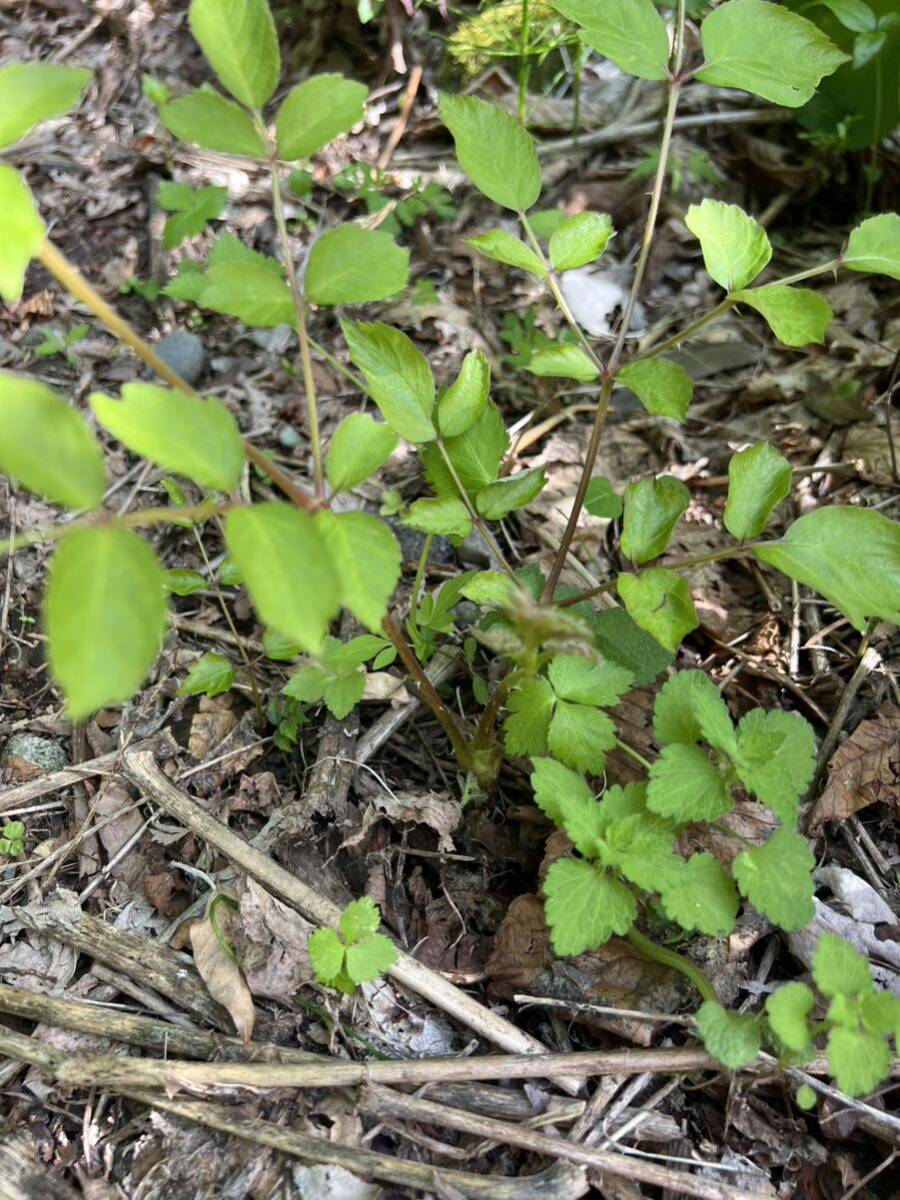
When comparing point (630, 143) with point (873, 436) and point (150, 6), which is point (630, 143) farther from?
point (150, 6)

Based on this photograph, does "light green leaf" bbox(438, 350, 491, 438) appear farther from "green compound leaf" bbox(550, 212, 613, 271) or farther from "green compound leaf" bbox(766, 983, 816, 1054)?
"green compound leaf" bbox(766, 983, 816, 1054)

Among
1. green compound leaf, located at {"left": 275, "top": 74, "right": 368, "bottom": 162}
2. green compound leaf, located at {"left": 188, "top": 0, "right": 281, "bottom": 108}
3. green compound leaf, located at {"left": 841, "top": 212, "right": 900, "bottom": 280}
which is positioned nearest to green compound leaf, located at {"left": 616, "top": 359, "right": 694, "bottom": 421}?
green compound leaf, located at {"left": 841, "top": 212, "right": 900, "bottom": 280}

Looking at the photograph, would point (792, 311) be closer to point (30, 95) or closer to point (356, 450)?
point (356, 450)

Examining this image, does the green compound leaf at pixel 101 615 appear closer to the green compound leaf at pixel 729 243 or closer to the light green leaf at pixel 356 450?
the light green leaf at pixel 356 450

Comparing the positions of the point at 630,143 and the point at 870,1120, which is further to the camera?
the point at 630,143

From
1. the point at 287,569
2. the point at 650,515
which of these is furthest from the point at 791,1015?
the point at 287,569

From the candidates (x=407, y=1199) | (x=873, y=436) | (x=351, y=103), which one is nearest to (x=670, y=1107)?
(x=407, y=1199)

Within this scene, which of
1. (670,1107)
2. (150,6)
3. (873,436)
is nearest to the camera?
(670,1107)
